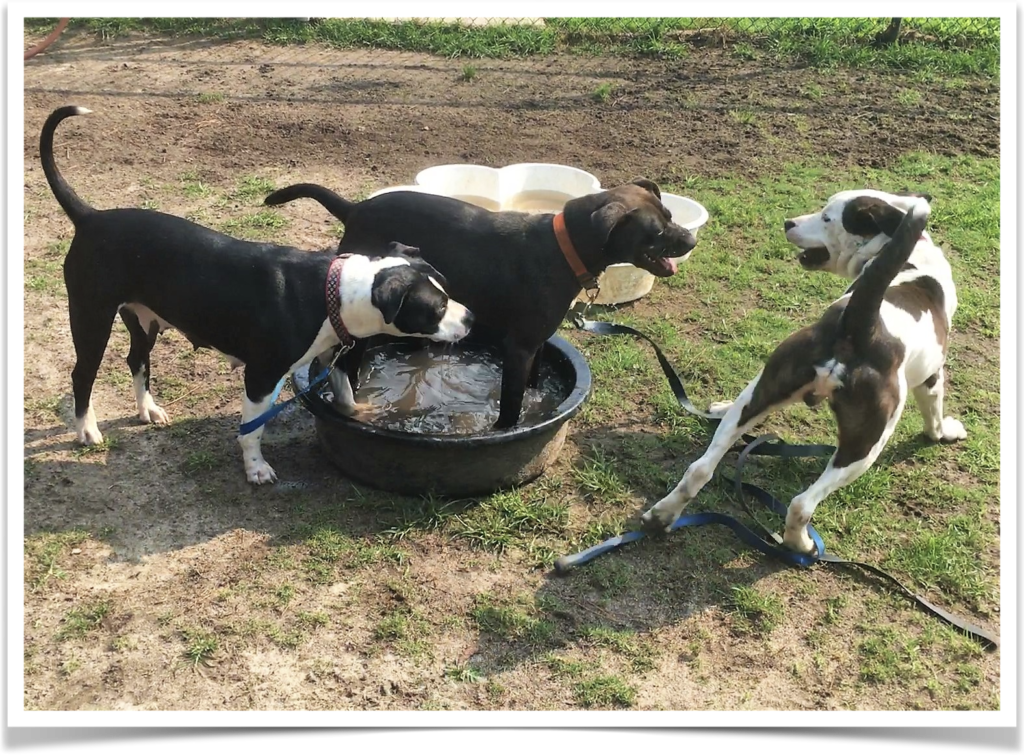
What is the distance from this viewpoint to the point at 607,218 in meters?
4.59

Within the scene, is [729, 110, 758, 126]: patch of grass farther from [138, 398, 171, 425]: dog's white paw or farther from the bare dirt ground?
[138, 398, 171, 425]: dog's white paw

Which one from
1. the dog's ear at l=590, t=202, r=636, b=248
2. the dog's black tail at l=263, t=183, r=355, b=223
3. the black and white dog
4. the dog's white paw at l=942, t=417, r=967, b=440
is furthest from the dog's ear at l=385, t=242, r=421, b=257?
the dog's white paw at l=942, t=417, r=967, b=440

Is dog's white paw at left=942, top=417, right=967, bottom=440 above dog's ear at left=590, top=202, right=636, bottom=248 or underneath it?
underneath

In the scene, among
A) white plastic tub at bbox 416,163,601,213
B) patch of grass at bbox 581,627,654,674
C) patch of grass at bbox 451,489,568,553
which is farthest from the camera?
white plastic tub at bbox 416,163,601,213

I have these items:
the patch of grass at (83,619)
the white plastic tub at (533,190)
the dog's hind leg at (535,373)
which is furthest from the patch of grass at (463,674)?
the white plastic tub at (533,190)

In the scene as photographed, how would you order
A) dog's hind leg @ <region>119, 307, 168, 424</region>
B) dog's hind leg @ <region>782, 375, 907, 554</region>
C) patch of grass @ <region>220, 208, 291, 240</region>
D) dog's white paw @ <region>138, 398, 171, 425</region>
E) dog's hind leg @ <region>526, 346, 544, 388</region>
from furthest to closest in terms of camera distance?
patch of grass @ <region>220, 208, 291, 240</region> < dog's hind leg @ <region>526, 346, 544, 388</region> < dog's white paw @ <region>138, 398, 171, 425</region> < dog's hind leg @ <region>119, 307, 168, 424</region> < dog's hind leg @ <region>782, 375, 907, 554</region>

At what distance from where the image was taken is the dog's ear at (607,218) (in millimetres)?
4582

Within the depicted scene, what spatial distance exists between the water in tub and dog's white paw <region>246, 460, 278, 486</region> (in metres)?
0.60

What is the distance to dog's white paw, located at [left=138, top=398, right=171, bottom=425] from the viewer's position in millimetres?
5230

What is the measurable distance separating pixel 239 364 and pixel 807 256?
299 cm

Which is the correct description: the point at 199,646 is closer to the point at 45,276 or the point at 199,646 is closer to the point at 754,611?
the point at 754,611

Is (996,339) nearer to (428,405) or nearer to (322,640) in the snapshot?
(428,405)

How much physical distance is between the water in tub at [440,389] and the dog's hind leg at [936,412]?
1.93 m

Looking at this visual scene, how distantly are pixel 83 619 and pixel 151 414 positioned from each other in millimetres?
1537
